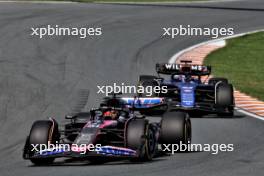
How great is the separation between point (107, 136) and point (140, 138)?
2.84ft

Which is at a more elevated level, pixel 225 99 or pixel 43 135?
pixel 225 99

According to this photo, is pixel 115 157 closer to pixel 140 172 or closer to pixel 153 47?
pixel 140 172

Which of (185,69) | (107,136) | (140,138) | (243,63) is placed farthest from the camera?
(243,63)

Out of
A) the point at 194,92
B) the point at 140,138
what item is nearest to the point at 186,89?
the point at 194,92

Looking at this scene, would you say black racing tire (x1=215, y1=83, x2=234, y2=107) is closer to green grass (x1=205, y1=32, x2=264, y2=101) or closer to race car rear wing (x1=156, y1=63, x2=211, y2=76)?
race car rear wing (x1=156, y1=63, x2=211, y2=76)

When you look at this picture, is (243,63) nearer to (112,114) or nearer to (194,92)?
(194,92)

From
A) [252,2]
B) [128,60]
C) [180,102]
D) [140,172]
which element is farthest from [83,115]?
[252,2]

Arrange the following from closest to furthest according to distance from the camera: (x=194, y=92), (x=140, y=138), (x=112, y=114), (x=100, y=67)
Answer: (x=140, y=138) < (x=112, y=114) < (x=194, y=92) < (x=100, y=67)

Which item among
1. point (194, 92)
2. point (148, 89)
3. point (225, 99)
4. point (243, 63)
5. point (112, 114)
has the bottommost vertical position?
point (112, 114)

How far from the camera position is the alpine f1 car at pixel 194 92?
21.7 m

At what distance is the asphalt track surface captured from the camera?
14.9 meters

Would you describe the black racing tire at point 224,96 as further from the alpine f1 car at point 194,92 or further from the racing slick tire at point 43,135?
the racing slick tire at point 43,135

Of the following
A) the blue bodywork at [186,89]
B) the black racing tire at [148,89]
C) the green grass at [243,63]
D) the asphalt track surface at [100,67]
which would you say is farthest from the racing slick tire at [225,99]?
the green grass at [243,63]

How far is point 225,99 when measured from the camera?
854 inches
